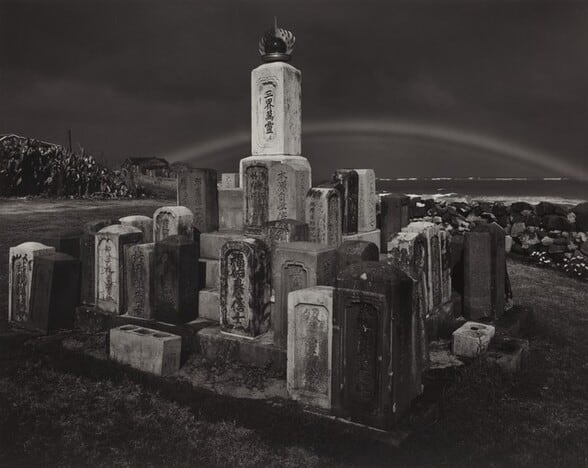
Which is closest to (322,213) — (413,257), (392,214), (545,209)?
(413,257)

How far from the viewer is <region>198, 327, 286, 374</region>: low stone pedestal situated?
5.79 meters

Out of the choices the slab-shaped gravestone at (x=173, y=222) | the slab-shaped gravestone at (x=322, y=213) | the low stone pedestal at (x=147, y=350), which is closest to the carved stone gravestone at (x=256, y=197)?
the slab-shaped gravestone at (x=322, y=213)

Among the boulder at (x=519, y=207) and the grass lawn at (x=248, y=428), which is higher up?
the boulder at (x=519, y=207)

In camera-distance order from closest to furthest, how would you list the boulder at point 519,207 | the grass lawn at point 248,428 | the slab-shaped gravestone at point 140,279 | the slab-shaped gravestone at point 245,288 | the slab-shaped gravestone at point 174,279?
the grass lawn at point 248,428
the slab-shaped gravestone at point 245,288
the slab-shaped gravestone at point 174,279
the slab-shaped gravestone at point 140,279
the boulder at point 519,207

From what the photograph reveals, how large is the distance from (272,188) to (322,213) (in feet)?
3.44

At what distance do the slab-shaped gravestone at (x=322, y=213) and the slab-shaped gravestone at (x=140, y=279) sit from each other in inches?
112

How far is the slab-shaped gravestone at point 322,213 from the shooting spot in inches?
333

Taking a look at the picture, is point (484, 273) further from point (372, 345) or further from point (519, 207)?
point (519, 207)

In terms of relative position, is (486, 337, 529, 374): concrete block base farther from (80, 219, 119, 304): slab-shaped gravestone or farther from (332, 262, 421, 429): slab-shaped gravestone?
(80, 219, 119, 304): slab-shaped gravestone

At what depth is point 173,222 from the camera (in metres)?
8.21

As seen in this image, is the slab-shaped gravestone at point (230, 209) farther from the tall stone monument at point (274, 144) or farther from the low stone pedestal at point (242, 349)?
the low stone pedestal at point (242, 349)

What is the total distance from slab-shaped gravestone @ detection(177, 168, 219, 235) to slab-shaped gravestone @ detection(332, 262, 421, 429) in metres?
5.27

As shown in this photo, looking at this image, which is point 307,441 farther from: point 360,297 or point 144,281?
point 144,281

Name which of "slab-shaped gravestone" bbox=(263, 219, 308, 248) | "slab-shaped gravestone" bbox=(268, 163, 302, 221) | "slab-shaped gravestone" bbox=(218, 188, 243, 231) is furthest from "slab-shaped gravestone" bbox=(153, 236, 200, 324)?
"slab-shaped gravestone" bbox=(218, 188, 243, 231)
